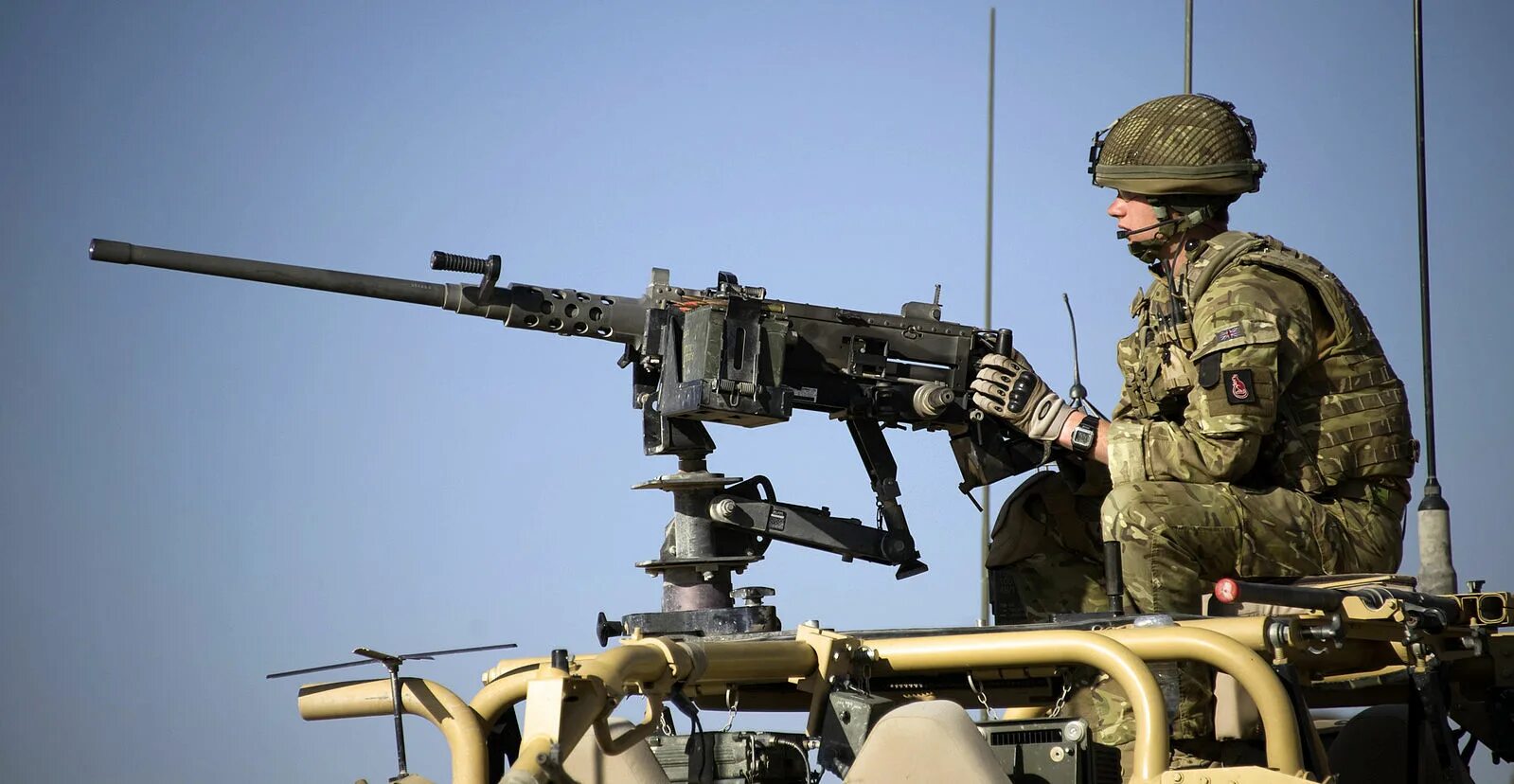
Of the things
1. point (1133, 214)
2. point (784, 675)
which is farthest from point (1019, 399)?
point (784, 675)

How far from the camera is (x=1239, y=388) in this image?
7.24m

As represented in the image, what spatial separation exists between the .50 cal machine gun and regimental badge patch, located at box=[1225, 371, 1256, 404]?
1.51 meters

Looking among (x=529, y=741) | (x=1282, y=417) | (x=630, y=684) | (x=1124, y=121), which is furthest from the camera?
→ (x=1124, y=121)

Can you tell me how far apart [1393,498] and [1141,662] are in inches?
115

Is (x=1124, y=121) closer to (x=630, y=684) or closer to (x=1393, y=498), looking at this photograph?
(x=1393, y=498)

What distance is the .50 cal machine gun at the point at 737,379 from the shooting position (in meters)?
8.23

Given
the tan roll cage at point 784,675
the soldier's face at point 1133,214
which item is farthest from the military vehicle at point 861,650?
the soldier's face at point 1133,214

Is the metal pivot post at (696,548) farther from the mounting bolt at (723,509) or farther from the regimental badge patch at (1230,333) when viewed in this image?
the regimental badge patch at (1230,333)

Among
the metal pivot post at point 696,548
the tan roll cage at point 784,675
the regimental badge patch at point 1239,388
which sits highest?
the regimental badge patch at point 1239,388

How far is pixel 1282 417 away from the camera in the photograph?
24.9ft

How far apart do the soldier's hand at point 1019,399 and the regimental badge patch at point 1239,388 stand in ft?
3.45

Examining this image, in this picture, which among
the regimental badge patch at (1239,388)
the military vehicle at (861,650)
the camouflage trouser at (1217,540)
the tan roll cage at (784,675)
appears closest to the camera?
the tan roll cage at (784,675)

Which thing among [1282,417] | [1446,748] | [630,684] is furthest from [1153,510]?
[630,684]

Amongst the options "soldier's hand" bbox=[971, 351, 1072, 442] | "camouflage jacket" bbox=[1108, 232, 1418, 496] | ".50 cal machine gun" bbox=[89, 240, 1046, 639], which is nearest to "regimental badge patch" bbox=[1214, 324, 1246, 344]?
"camouflage jacket" bbox=[1108, 232, 1418, 496]
